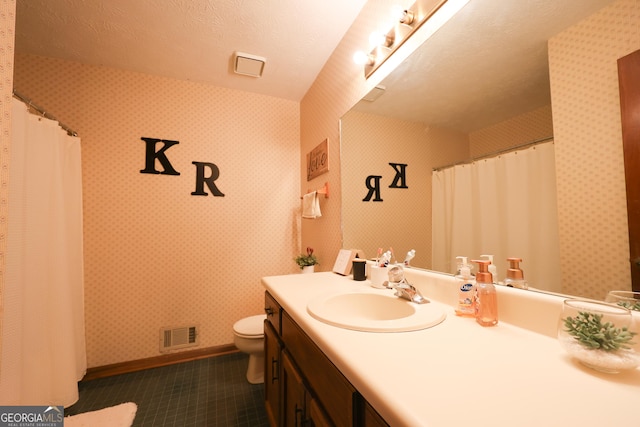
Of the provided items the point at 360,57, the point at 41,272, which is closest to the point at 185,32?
the point at 360,57

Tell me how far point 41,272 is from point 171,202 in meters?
0.87

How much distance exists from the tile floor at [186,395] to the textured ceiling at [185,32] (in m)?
2.25

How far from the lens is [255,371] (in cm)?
176

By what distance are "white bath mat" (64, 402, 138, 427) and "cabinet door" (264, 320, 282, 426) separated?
Answer: 31.1 inches

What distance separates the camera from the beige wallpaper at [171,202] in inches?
73.7

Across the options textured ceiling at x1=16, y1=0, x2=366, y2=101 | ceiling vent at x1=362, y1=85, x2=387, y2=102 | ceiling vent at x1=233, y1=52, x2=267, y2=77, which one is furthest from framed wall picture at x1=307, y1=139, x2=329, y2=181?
ceiling vent at x1=233, y1=52, x2=267, y2=77

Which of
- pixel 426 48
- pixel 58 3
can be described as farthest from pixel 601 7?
pixel 58 3

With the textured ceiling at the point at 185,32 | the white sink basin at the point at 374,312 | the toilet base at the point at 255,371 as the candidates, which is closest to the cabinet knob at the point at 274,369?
the white sink basin at the point at 374,312

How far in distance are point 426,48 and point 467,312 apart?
1.00m

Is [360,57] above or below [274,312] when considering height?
above

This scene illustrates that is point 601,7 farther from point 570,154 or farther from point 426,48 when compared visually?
point 426,48

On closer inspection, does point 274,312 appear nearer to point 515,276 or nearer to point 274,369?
point 274,369

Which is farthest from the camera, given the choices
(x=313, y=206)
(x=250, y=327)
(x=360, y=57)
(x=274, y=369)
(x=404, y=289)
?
(x=313, y=206)

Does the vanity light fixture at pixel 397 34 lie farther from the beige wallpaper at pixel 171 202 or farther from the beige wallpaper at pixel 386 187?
A: the beige wallpaper at pixel 171 202
